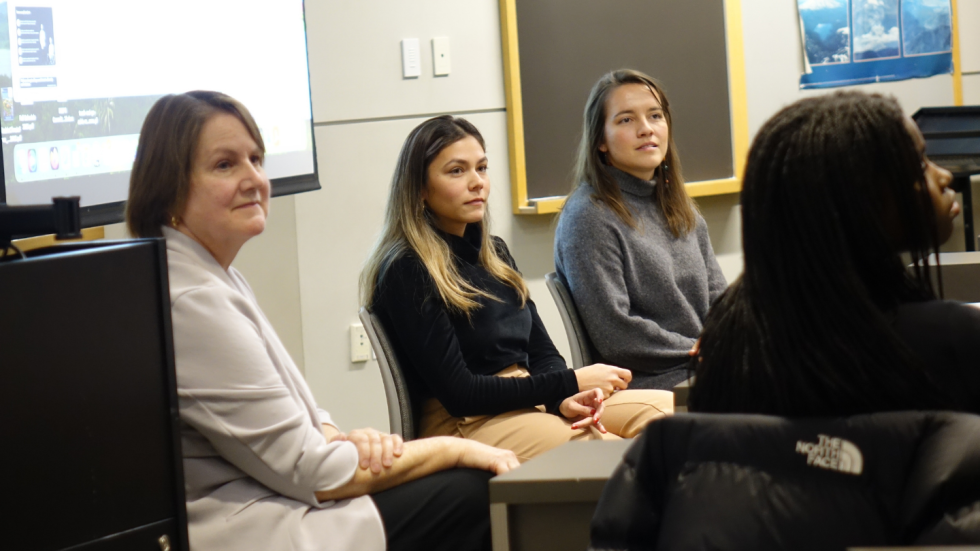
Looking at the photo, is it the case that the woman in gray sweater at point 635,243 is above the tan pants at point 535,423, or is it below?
above

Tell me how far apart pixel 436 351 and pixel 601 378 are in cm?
42

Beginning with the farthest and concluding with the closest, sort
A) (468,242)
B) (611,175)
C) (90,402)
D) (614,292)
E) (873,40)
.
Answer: (873,40), (611,175), (614,292), (468,242), (90,402)

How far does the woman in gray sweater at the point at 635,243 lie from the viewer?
243 centimetres

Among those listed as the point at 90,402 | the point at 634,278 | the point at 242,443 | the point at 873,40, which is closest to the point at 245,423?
the point at 242,443

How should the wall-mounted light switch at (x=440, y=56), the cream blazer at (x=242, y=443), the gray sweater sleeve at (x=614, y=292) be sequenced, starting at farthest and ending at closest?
the wall-mounted light switch at (x=440, y=56) < the gray sweater sleeve at (x=614, y=292) < the cream blazer at (x=242, y=443)

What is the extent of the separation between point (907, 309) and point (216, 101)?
1.16m

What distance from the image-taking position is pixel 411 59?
342 centimetres

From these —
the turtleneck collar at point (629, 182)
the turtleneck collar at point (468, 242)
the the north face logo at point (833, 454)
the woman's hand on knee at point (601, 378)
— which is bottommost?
the woman's hand on knee at point (601, 378)

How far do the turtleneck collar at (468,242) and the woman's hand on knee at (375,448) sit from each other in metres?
0.72

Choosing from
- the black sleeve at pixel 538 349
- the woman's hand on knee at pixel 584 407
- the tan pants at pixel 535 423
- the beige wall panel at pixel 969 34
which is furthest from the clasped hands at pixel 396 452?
the beige wall panel at pixel 969 34

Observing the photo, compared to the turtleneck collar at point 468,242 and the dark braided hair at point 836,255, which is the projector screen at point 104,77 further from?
the dark braided hair at point 836,255

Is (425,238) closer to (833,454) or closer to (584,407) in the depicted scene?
(584,407)

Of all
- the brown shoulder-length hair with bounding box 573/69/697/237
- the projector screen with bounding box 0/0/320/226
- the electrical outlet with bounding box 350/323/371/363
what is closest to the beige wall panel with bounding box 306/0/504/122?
the projector screen with bounding box 0/0/320/226

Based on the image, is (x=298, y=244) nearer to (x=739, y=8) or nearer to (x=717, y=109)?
(x=717, y=109)
